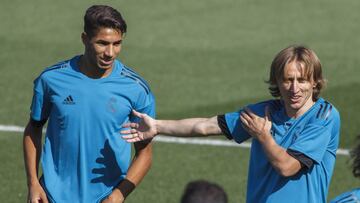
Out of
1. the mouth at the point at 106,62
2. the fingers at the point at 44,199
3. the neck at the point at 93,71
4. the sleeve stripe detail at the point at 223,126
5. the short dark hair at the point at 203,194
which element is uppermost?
the short dark hair at the point at 203,194

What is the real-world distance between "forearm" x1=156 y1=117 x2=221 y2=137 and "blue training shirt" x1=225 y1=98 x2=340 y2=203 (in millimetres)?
347

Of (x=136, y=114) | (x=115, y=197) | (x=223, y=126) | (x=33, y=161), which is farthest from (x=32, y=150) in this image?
(x=223, y=126)

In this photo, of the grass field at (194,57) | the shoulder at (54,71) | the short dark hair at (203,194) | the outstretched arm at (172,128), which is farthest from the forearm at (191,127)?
the grass field at (194,57)

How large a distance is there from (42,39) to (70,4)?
7.36ft

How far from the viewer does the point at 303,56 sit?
22.4 feet

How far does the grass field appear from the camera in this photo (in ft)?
41.1

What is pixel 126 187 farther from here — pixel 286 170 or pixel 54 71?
pixel 286 170

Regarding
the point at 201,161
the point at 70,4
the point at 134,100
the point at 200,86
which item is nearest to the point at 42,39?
the point at 70,4

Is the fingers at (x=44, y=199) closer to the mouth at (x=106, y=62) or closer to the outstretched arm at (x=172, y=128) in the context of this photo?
the outstretched arm at (x=172, y=128)

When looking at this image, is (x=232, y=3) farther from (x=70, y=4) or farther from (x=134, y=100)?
(x=134, y=100)

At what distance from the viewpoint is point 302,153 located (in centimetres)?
679

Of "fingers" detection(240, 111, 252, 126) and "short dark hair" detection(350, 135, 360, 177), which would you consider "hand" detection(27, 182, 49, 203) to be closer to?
"fingers" detection(240, 111, 252, 126)

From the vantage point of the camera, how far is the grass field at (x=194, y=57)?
12523mm

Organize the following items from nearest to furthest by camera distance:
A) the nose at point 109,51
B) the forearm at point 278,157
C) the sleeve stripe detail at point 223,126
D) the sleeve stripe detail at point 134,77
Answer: the forearm at point 278,157 < the sleeve stripe detail at point 223,126 < the nose at point 109,51 < the sleeve stripe detail at point 134,77
